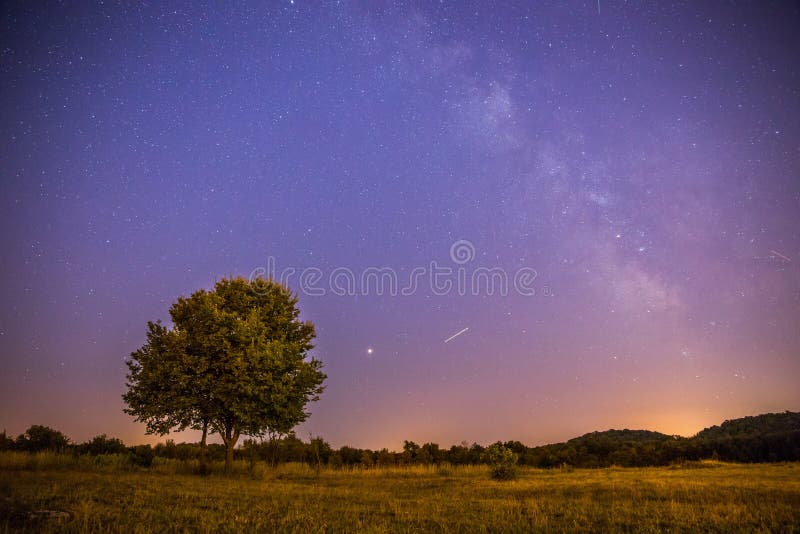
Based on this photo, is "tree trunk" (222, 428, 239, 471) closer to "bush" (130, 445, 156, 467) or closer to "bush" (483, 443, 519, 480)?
"bush" (130, 445, 156, 467)

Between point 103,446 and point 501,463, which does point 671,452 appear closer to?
point 501,463

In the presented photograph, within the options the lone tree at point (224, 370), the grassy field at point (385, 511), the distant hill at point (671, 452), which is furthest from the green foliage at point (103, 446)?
the distant hill at point (671, 452)

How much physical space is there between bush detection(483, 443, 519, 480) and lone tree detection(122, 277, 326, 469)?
11.8 m

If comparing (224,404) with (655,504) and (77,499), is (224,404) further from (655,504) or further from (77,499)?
(655,504)

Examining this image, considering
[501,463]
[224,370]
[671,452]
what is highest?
[224,370]

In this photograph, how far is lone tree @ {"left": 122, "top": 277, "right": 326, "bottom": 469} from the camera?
82.3ft

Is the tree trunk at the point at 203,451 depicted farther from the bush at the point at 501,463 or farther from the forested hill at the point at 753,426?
the forested hill at the point at 753,426

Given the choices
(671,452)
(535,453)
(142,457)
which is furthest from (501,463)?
(671,452)

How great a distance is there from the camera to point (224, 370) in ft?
83.1

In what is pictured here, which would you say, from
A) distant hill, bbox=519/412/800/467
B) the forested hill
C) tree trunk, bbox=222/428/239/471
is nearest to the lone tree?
tree trunk, bbox=222/428/239/471

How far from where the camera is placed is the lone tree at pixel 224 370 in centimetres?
2509

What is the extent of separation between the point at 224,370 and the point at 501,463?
16.6 meters

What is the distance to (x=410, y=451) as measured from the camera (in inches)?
1713

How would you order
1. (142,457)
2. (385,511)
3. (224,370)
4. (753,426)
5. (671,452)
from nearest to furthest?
1. (385,511)
2. (224,370)
3. (142,457)
4. (671,452)
5. (753,426)
